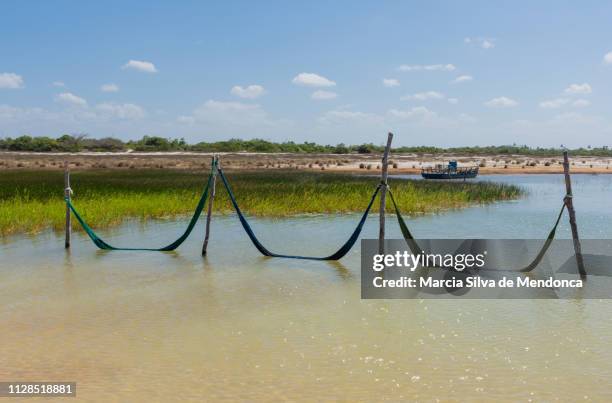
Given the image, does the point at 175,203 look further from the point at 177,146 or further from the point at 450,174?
the point at 177,146

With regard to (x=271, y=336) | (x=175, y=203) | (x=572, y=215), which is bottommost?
(x=271, y=336)

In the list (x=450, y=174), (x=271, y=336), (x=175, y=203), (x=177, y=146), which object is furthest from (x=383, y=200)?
(x=177, y=146)

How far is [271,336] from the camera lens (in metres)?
7.42

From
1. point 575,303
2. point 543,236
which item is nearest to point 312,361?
point 575,303

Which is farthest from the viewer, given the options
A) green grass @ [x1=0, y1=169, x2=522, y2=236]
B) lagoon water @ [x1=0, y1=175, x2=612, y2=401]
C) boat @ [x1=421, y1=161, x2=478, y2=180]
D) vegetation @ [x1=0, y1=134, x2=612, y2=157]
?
vegetation @ [x1=0, y1=134, x2=612, y2=157]

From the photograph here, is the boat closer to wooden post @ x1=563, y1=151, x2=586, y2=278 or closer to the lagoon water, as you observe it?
the lagoon water

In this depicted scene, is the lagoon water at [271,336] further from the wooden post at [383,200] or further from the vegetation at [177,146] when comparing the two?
the vegetation at [177,146]

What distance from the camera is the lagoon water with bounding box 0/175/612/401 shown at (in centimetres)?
586

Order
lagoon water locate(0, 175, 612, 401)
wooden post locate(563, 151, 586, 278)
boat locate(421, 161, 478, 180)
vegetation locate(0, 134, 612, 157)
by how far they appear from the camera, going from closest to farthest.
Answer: lagoon water locate(0, 175, 612, 401) → wooden post locate(563, 151, 586, 278) → boat locate(421, 161, 478, 180) → vegetation locate(0, 134, 612, 157)

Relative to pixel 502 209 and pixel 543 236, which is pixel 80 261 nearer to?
pixel 543 236

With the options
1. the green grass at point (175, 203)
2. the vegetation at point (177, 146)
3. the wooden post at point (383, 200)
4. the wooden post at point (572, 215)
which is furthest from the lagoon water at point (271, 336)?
the vegetation at point (177, 146)

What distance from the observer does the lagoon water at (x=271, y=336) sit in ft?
19.2

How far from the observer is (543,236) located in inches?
628

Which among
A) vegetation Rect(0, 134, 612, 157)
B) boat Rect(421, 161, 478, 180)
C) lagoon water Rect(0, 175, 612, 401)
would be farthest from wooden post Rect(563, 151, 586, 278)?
vegetation Rect(0, 134, 612, 157)
